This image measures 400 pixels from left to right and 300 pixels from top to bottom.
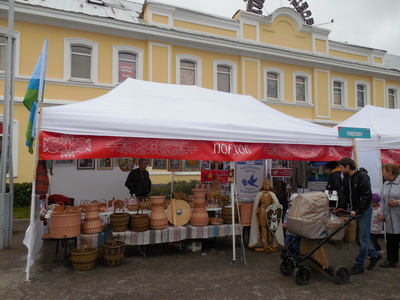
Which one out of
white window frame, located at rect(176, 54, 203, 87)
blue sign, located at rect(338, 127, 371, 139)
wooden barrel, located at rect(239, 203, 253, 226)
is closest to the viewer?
blue sign, located at rect(338, 127, 371, 139)

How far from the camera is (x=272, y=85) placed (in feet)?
52.2

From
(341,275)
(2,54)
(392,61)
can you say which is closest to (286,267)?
(341,275)

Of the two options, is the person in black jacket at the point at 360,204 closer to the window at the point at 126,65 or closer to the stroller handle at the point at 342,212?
the stroller handle at the point at 342,212

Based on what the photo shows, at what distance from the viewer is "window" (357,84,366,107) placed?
18203mm

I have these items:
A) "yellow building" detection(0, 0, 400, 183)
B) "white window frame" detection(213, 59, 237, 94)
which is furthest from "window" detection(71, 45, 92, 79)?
"white window frame" detection(213, 59, 237, 94)

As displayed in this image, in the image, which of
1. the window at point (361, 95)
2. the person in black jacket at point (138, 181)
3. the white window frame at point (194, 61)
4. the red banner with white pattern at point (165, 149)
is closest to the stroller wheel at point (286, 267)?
the red banner with white pattern at point (165, 149)

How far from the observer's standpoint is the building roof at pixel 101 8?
12896mm

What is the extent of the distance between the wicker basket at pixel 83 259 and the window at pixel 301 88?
14.2 m

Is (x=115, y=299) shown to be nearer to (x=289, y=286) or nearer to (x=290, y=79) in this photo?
(x=289, y=286)

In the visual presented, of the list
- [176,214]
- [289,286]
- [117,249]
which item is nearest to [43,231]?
[117,249]

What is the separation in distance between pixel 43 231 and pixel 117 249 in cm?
182

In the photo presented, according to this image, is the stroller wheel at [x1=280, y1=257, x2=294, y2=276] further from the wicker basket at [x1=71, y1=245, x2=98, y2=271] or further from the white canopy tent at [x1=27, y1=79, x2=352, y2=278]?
the wicker basket at [x1=71, y1=245, x2=98, y2=271]

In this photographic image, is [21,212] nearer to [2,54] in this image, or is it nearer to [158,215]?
[2,54]

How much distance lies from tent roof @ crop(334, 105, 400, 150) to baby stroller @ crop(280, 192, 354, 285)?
349 centimetres
